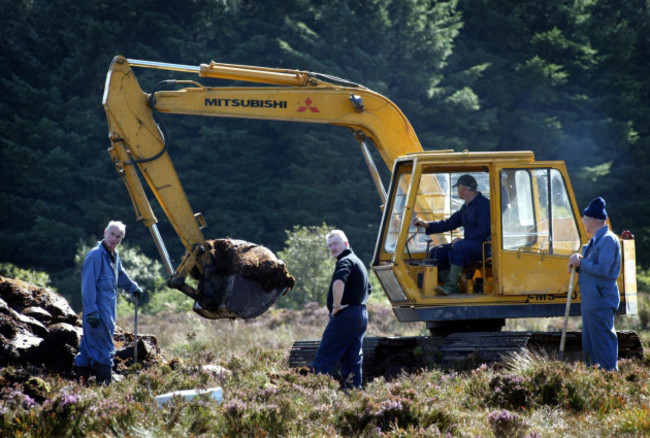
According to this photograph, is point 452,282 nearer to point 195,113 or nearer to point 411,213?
point 411,213

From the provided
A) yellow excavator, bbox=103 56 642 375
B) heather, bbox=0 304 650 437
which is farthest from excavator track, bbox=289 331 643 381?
heather, bbox=0 304 650 437

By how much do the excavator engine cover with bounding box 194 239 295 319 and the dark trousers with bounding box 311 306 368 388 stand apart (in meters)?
1.68

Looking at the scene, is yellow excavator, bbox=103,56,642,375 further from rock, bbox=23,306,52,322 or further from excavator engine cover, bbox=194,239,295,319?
rock, bbox=23,306,52,322

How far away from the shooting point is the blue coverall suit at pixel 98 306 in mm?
10289

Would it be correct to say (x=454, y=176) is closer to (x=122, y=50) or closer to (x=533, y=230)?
(x=533, y=230)

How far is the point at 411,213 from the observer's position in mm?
11727

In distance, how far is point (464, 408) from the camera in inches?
345

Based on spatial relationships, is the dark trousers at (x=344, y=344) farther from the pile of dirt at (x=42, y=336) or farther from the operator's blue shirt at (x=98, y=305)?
the pile of dirt at (x=42, y=336)

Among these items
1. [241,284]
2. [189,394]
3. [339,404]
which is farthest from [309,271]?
[339,404]

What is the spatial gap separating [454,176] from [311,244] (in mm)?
11988

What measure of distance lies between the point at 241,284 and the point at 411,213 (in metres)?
2.20

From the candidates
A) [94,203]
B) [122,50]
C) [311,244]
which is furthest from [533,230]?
[122,50]

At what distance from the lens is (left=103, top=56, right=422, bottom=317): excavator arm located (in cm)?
1216

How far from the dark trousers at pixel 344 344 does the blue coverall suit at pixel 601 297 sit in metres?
2.31
